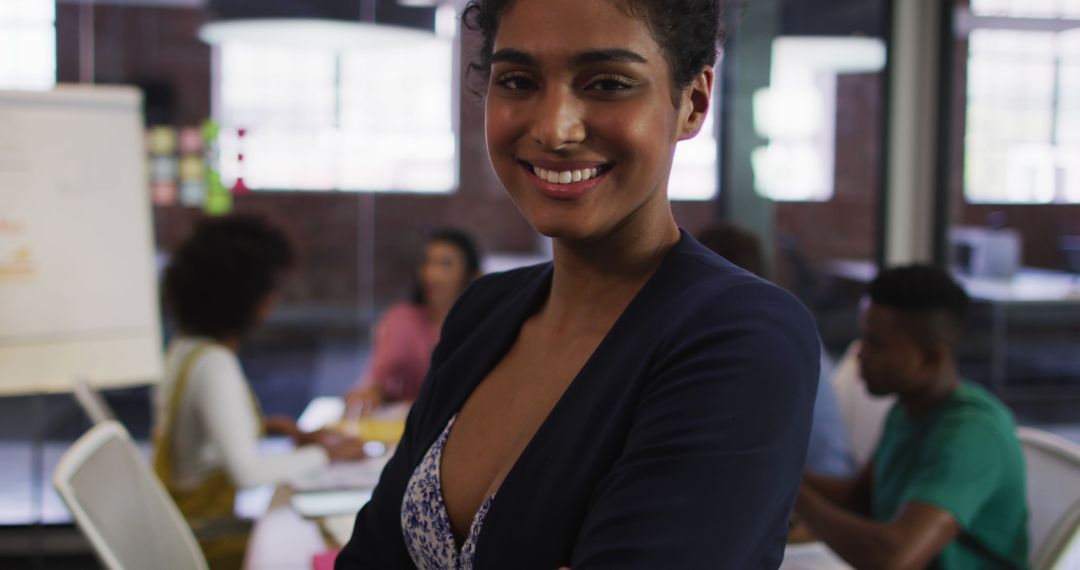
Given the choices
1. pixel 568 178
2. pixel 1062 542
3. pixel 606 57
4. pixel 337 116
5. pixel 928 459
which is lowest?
pixel 1062 542

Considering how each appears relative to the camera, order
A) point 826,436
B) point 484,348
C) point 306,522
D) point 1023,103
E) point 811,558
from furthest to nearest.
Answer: point 1023,103
point 826,436
point 306,522
point 811,558
point 484,348

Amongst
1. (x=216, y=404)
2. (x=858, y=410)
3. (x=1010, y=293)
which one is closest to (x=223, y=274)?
(x=216, y=404)

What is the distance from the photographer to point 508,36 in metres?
0.95

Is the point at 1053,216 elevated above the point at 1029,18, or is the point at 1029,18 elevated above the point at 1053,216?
the point at 1029,18

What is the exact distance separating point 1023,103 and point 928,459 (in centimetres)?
283

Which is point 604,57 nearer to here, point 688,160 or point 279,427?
point 279,427

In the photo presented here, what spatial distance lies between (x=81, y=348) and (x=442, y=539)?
2.38m

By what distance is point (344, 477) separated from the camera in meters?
2.39

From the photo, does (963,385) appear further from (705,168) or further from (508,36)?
(705,168)

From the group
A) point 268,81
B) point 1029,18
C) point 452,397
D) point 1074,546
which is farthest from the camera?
point 268,81

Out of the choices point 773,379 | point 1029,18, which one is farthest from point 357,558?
point 1029,18

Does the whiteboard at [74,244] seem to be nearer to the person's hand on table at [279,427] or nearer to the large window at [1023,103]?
the person's hand on table at [279,427]

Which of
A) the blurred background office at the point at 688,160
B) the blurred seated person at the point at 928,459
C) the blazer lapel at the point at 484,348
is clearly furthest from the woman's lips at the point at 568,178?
the blurred background office at the point at 688,160

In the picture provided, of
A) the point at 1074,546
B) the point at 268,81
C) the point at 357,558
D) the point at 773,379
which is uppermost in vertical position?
the point at 268,81
